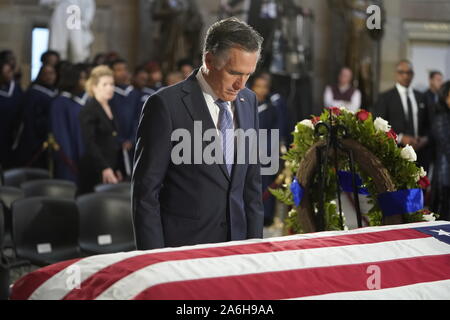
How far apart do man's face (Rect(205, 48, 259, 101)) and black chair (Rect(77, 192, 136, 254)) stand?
2931 millimetres

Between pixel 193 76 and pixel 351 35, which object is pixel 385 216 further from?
pixel 351 35

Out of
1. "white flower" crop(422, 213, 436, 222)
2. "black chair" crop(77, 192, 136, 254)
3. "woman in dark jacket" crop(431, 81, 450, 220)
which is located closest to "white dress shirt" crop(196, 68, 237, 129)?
"white flower" crop(422, 213, 436, 222)

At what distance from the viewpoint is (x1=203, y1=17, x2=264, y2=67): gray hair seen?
3229 millimetres

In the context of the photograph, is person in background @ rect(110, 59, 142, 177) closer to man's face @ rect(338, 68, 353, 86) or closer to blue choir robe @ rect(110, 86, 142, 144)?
blue choir robe @ rect(110, 86, 142, 144)

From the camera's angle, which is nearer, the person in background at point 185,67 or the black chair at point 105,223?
the black chair at point 105,223

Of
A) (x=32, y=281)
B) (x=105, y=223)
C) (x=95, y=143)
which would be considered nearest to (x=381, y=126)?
(x=32, y=281)

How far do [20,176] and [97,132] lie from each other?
4.44 feet

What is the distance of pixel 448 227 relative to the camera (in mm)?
3555

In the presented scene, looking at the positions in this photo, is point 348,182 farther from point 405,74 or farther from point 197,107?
point 405,74

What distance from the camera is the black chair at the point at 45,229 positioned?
5879 mm

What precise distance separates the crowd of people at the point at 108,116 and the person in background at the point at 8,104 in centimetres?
1

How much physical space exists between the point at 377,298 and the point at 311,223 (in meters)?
1.37

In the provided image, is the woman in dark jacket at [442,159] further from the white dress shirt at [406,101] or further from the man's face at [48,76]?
A: the man's face at [48,76]

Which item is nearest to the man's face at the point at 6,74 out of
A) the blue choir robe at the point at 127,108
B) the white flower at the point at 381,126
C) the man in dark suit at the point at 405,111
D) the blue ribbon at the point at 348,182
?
the blue choir robe at the point at 127,108
